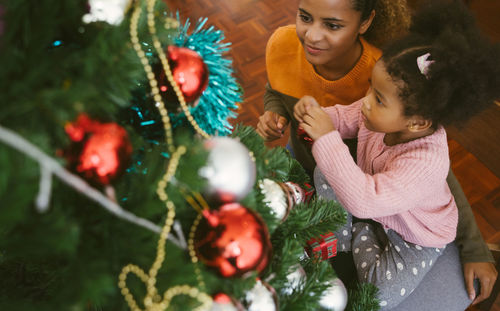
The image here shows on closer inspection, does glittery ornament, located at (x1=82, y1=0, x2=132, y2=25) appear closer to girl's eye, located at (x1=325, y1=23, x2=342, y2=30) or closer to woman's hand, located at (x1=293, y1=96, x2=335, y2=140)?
woman's hand, located at (x1=293, y1=96, x2=335, y2=140)

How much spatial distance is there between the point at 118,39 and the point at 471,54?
0.66 meters

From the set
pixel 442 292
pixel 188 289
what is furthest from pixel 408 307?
pixel 188 289

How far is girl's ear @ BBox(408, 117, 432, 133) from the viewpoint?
77cm

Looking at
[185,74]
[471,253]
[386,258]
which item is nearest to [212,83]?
[185,74]

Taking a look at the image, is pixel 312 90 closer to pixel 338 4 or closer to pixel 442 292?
pixel 338 4

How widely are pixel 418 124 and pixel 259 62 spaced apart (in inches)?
51.0

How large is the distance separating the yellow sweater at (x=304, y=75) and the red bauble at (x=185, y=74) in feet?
2.32

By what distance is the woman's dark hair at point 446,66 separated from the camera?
0.69 meters

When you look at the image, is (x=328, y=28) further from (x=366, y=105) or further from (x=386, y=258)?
(x=386, y=258)

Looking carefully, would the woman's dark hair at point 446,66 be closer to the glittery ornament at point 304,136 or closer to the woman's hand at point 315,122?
the woman's hand at point 315,122

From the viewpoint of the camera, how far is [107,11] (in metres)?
0.37

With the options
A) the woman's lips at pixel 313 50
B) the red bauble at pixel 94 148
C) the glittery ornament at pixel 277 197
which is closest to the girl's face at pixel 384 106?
the woman's lips at pixel 313 50

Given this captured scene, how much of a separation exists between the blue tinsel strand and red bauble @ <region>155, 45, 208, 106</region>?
55 millimetres

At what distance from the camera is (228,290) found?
42 centimetres
